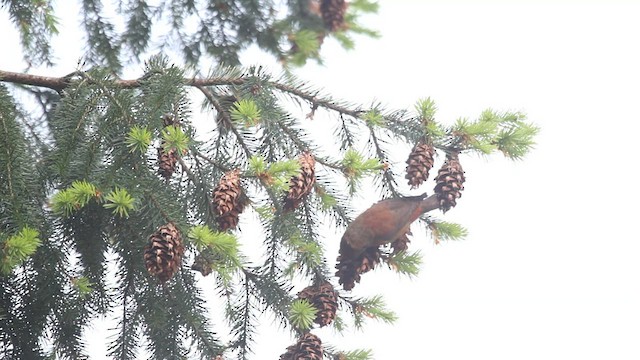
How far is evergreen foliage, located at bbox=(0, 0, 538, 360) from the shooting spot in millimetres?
1699

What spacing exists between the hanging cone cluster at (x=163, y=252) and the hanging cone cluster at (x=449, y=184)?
23.6 inches

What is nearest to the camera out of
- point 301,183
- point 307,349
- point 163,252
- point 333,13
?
point 163,252

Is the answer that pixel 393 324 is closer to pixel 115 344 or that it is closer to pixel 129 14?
pixel 115 344

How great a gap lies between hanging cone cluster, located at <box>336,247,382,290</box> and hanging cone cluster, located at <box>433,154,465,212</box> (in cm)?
18

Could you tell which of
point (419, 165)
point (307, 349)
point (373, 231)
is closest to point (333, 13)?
point (419, 165)

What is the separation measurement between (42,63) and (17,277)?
125cm

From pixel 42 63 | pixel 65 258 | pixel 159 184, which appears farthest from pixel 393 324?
pixel 42 63

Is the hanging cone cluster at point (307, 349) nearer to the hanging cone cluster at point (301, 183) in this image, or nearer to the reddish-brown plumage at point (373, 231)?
the reddish-brown plumage at point (373, 231)

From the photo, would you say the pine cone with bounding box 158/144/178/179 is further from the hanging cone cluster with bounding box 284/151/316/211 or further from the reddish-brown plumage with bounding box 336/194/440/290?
the reddish-brown plumage with bounding box 336/194/440/290

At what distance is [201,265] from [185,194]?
0.61ft

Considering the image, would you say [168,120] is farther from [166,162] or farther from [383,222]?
[383,222]

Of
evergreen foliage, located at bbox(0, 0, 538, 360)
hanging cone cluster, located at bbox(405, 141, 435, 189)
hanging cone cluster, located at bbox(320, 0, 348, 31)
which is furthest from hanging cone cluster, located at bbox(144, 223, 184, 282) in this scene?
hanging cone cluster, located at bbox(320, 0, 348, 31)

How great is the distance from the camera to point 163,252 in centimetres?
154

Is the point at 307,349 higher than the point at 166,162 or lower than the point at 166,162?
lower
